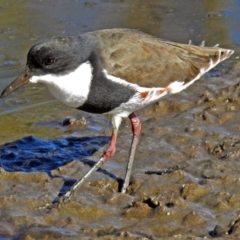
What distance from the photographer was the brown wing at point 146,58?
7.25 m

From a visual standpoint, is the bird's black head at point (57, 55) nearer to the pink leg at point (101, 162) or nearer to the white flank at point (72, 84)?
the white flank at point (72, 84)

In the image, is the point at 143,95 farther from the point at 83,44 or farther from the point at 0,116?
the point at 0,116

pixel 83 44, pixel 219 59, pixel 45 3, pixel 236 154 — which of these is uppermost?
pixel 83 44

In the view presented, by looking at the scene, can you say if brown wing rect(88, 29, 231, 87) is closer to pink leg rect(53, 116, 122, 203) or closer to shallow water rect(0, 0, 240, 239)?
pink leg rect(53, 116, 122, 203)

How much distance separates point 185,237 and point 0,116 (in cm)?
384

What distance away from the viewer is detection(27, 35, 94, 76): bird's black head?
6.86 m

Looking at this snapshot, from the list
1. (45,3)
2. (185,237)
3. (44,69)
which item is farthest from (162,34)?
(185,237)

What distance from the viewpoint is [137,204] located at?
7051 mm

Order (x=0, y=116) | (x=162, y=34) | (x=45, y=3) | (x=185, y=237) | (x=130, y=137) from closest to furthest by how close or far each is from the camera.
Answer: (x=185, y=237), (x=130, y=137), (x=0, y=116), (x=162, y=34), (x=45, y=3)

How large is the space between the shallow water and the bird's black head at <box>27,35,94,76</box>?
1232mm

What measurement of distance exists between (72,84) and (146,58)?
91 centimetres

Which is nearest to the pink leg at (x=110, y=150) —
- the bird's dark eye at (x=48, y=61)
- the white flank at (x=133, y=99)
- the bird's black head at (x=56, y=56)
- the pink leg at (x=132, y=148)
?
the pink leg at (x=132, y=148)

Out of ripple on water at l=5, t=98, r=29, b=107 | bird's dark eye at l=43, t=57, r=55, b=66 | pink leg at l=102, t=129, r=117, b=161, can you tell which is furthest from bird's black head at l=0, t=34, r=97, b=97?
ripple on water at l=5, t=98, r=29, b=107

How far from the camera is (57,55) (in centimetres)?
692
